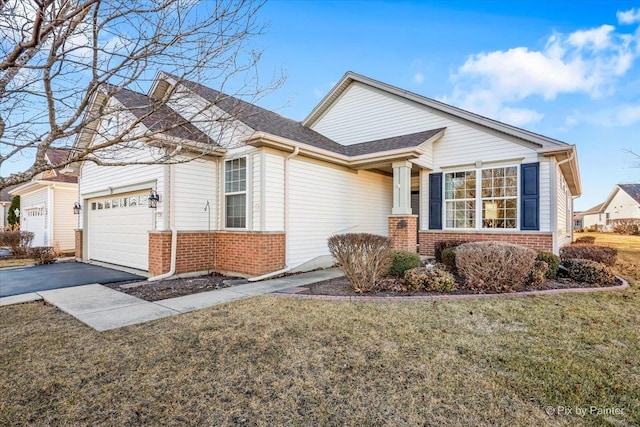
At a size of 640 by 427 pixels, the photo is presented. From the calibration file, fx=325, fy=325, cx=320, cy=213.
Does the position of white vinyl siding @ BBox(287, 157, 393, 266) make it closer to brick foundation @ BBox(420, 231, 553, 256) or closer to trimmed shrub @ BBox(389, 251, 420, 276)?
brick foundation @ BBox(420, 231, 553, 256)

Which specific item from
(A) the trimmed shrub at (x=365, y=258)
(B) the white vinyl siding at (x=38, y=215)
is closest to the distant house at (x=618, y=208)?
(A) the trimmed shrub at (x=365, y=258)

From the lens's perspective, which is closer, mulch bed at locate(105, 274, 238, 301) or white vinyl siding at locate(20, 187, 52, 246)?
mulch bed at locate(105, 274, 238, 301)

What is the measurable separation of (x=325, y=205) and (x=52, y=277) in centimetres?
809

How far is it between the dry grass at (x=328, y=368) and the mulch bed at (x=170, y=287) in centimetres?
168

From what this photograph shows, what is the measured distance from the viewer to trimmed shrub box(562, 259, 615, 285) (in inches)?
293

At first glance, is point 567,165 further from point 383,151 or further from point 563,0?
point 383,151

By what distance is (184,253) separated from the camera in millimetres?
8789

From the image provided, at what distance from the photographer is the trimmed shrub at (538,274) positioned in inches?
282

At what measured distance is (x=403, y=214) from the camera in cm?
1020

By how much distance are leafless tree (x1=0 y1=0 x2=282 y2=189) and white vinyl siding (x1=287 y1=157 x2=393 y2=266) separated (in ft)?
16.7

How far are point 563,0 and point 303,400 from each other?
43.1 ft

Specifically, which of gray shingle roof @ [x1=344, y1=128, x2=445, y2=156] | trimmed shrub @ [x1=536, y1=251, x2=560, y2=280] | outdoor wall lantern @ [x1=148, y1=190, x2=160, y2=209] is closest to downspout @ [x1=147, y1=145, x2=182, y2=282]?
outdoor wall lantern @ [x1=148, y1=190, x2=160, y2=209]

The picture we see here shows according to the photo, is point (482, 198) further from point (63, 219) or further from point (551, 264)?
point (63, 219)

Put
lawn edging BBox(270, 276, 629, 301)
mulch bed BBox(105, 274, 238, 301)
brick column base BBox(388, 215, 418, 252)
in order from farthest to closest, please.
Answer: brick column base BBox(388, 215, 418, 252), mulch bed BBox(105, 274, 238, 301), lawn edging BBox(270, 276, 629, 301)
